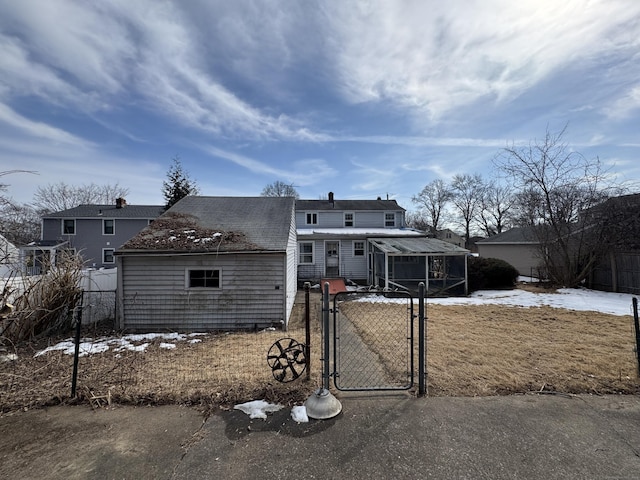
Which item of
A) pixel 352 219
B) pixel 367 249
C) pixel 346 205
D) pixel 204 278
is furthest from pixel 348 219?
pixel 204 278

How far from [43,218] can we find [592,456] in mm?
33503

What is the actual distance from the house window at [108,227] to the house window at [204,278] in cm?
2203

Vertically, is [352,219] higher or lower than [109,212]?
lower

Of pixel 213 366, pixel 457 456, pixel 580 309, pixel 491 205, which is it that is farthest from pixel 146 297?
pixel 491 205

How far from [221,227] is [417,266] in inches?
407

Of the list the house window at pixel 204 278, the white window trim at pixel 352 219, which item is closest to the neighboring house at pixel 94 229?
the white window trim at pixel 352 219

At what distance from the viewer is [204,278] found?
842 cm

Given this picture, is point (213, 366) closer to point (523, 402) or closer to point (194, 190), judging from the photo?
point (523, 402)

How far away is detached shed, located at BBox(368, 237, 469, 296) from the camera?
13.4m

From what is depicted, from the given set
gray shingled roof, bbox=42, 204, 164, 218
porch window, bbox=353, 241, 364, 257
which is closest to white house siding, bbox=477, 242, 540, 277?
porch window, bbox=353, 241, 364, 257

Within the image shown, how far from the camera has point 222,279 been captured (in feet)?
27.5

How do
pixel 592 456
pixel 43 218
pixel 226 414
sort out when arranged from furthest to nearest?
pixel 43 218 → pixel 226 414 → pixel 592 456

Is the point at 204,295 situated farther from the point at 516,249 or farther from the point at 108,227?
the point at 516,249

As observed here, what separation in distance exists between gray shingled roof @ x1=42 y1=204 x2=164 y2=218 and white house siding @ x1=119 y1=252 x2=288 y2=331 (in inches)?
772
